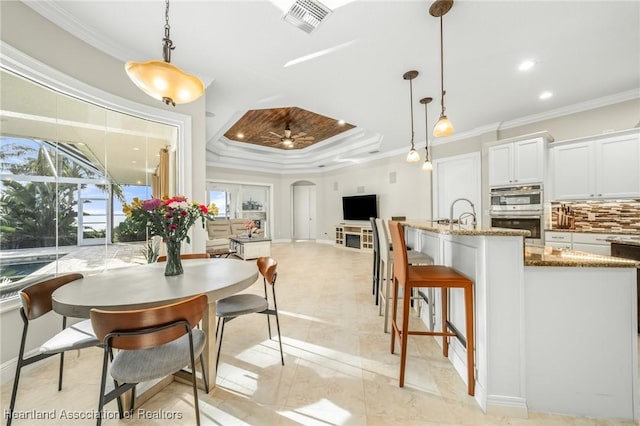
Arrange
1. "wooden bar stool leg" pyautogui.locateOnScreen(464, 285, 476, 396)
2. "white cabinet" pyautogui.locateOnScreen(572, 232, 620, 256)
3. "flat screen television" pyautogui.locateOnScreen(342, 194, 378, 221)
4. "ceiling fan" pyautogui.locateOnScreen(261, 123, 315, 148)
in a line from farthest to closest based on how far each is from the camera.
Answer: "flat screen television" pyautogui.locateOnScreen(342, 194, 378, 221), "ceiling fan" pyautogui.locateOnScreen(261, 123, 315, 148), "white cabinet" pyautogui.locateOnScreen(572, 232, 620, 256), "wooden bar stool leg" pyautogui.locateOnScreen(464, 285, 476, 396)

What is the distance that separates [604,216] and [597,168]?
757 mm

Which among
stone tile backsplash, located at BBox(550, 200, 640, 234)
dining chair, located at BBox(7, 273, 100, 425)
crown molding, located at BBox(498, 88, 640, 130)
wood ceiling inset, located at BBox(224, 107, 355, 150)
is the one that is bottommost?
dining chair, located at BBox(7, 273, 100, 425)

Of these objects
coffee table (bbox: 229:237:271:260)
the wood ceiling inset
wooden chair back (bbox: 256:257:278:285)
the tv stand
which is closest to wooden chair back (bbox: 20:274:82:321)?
wooden chair back (bbox: 256:257:278:285)

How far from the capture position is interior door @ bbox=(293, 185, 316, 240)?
955cm

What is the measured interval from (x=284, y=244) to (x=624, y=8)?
8.30 meters

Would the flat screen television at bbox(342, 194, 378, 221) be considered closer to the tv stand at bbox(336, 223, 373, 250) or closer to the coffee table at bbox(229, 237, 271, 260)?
the tv stand at bbox(336, 223, 373, 250)

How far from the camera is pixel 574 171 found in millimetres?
3680

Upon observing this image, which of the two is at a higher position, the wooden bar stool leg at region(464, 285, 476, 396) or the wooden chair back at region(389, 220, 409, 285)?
the wooden chair back at region(389, 220, 409, 285)

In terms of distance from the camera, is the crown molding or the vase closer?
the vase

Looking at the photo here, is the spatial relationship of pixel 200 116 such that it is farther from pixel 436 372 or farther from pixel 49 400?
pixel 436 372

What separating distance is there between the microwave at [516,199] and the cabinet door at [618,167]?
674 millimetres

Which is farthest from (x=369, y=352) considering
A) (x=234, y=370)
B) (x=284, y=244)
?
(x=284, y=244)

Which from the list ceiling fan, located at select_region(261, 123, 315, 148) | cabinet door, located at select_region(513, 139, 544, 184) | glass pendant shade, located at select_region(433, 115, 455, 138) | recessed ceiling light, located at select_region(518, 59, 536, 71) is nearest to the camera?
glass pendant shade, located at select_region(433, 115, 455, 138)

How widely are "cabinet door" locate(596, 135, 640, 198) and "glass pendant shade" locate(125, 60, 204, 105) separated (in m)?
5.22
